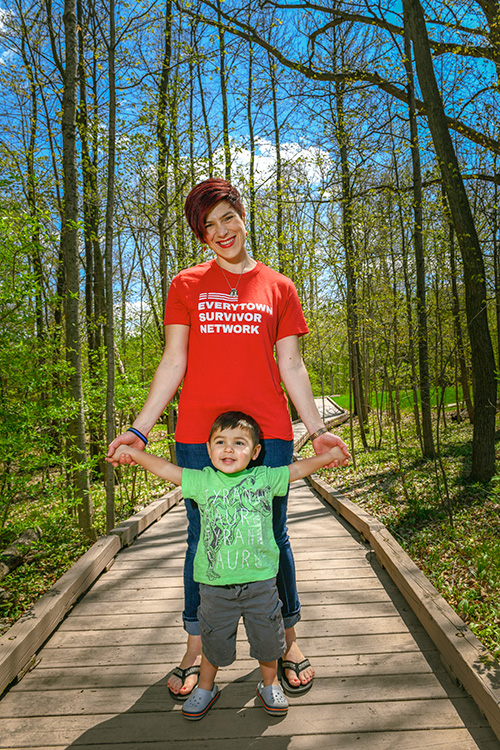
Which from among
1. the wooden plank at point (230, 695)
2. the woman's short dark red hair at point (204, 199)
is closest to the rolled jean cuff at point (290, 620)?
the wooden plank at point (230, 695)

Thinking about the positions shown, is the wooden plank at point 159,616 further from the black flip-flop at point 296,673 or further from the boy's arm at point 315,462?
the boy's arm at point 315,462

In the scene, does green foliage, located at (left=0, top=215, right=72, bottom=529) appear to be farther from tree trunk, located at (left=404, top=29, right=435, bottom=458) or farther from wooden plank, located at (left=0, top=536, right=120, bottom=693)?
tree trunk, located at (left=404, top=29, right=435, bottom=458)

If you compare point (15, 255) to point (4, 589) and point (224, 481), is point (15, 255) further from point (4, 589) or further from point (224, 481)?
point (224, 481)

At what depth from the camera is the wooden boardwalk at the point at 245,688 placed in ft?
5.54

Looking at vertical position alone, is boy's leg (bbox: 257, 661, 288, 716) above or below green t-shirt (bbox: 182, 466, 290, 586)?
below

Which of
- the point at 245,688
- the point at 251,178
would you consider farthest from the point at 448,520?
the point at 251,178

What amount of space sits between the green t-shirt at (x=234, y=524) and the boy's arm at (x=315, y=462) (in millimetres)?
88

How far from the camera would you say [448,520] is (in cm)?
545

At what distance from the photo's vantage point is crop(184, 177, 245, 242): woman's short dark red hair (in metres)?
1.88

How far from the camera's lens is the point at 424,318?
24.7ft

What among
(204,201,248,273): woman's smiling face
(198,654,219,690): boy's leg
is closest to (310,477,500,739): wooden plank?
(198,654,219,690): boy's leg

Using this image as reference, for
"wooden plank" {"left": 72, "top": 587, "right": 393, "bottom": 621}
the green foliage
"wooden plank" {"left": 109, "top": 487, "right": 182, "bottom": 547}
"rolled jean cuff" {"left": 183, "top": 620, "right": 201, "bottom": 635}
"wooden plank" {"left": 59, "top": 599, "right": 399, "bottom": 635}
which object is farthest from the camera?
the green foliage

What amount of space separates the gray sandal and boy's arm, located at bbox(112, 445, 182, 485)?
0.87 m

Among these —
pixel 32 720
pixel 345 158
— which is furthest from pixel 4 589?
pixel 345 158
